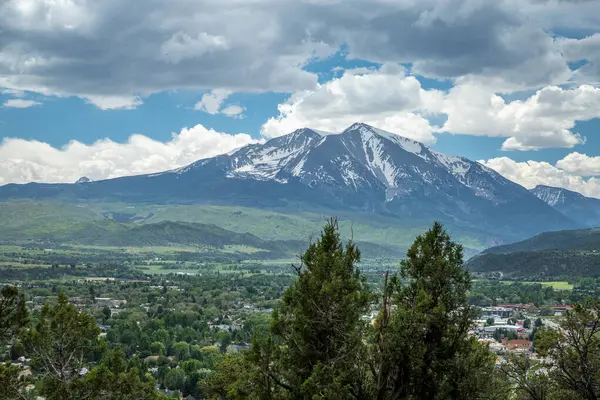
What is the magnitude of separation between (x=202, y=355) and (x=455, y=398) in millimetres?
70741

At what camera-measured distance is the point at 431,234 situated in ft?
76.7

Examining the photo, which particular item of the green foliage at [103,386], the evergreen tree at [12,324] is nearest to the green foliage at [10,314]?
the evergreen tree at [12,324]

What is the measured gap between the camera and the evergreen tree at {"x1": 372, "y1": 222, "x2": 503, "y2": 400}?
2083cm

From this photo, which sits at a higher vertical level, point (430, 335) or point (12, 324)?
point (430, 335)

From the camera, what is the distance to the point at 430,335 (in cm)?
2208

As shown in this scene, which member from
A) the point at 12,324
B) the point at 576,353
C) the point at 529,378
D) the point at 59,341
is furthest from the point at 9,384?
the point at 576,353

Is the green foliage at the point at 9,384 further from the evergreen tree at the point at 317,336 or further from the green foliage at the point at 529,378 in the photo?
the green foliage at the point at 529,378

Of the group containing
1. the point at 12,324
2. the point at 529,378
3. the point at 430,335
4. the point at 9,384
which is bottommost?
A: the point at 9,384

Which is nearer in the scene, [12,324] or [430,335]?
[430,335]

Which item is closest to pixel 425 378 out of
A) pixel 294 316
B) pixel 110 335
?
pixel 294 316

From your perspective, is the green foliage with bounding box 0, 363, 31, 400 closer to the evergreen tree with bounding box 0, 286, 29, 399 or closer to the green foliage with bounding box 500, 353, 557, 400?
the evergreen tree with bounding box 0, 286, 29, 399

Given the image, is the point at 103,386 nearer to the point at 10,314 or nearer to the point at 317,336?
the point at 10,314

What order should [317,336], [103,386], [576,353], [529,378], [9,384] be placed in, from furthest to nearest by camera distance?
[529,378], [103,386], [576,353], [9,384], [317,336]

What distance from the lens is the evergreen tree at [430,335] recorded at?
2083cm
